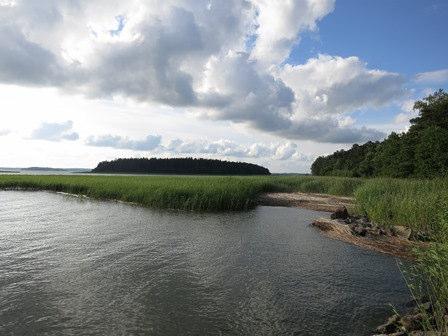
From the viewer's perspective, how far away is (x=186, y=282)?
35.3ft

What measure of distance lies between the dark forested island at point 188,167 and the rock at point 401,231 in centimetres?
10812

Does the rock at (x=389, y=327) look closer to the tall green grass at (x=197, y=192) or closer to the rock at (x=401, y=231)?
the rock at (x=401, y=231)

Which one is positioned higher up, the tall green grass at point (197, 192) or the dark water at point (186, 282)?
the tall green grass at point (197, 192)

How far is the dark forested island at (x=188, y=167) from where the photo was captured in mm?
132875

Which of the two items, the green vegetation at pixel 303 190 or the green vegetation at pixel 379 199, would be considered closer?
the green vegetation at pixel 379 199

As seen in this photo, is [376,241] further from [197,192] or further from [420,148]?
[420,148]

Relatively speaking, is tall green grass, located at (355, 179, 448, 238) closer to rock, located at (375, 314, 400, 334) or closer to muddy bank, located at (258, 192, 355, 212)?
muddy bank, located at (258, 192, 355, 212)

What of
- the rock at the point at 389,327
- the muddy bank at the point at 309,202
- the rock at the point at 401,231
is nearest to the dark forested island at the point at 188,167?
the muddy bank at the point at 309,202

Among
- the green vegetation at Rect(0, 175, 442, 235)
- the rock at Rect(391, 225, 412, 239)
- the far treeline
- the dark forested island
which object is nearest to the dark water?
the rock at Rect(391, 225, 412, 239)

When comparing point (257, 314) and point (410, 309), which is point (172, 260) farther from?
point (410, 309)

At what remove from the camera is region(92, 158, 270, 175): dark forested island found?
13288 cm

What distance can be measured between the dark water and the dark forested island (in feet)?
359

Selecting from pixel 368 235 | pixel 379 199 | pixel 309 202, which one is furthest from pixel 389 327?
pixel 309 202

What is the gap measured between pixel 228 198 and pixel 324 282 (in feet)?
58.1
